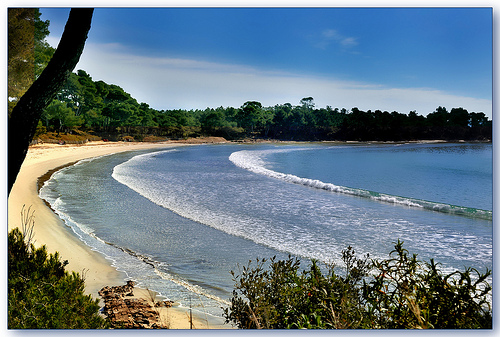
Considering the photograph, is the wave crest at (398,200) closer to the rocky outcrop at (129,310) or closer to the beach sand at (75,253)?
the beach sand at (75,253)

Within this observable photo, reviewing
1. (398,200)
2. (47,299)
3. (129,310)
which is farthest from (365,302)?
(398,200)

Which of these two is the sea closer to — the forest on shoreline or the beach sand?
the beach sand

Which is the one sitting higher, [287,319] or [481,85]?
[481,85]

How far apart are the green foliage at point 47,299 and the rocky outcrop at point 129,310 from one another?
0.29m

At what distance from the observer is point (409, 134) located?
8.68 metres

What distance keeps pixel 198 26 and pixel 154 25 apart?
600mm

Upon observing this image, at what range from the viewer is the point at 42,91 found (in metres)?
3.23

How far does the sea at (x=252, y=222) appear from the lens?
5.11 meters

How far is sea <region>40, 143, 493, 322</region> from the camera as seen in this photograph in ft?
16.8

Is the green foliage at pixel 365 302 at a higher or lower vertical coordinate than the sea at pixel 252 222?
higher

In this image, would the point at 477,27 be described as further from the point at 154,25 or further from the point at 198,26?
the point at 154,25

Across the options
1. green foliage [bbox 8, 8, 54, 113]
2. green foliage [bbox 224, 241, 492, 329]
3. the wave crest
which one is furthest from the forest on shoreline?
green foliage [bbox 224, 241, 492, 329]

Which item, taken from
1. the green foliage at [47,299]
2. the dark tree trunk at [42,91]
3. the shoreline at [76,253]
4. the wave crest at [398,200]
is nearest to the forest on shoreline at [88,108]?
the dark tree trunk at [42,91]
